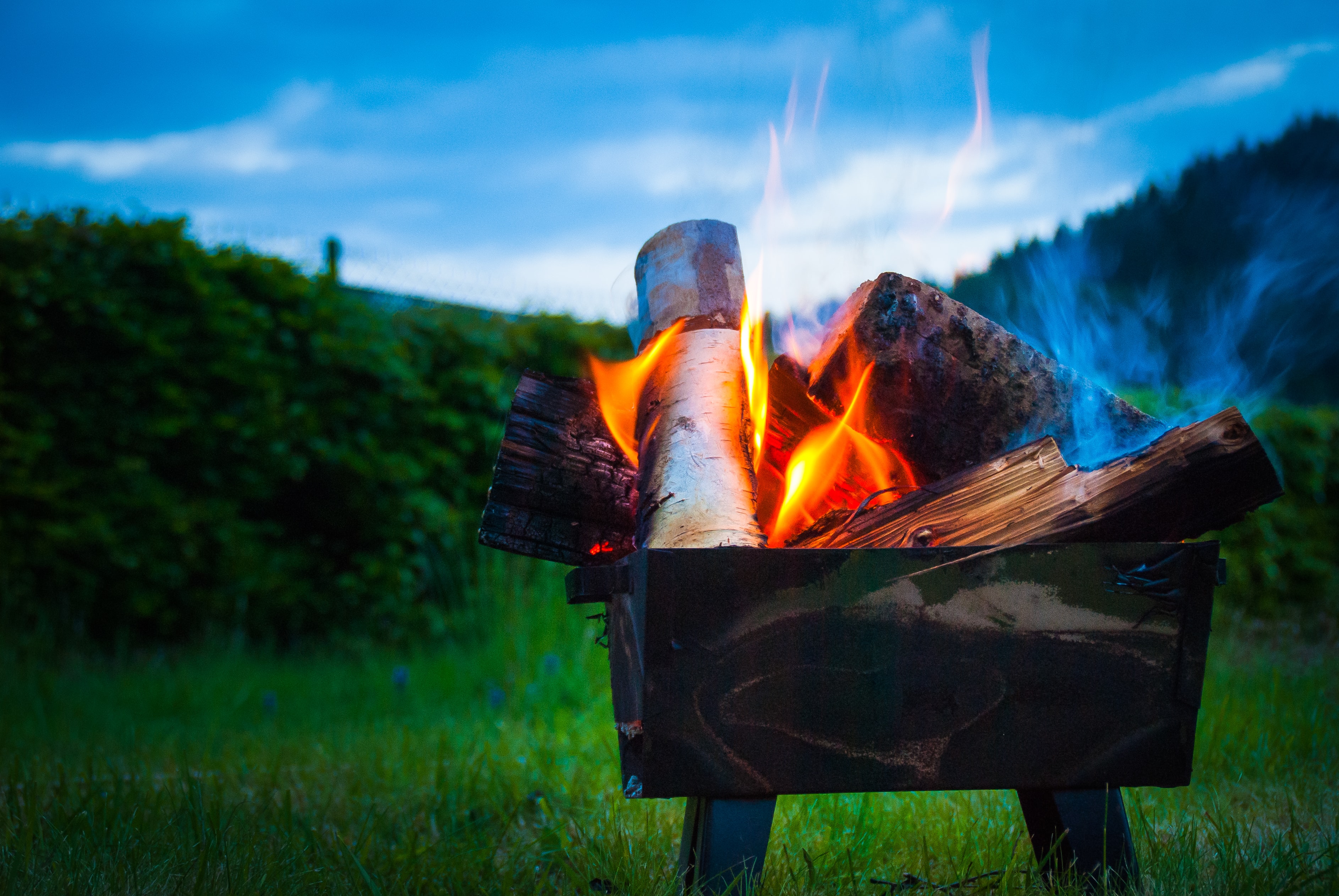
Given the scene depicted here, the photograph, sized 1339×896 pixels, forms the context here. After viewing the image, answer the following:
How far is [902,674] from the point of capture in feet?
4.34

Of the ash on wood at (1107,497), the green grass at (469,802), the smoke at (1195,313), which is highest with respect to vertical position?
the smoke at (1195,313)

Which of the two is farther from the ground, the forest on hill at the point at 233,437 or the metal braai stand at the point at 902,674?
the forest on hill at the point at 233,437

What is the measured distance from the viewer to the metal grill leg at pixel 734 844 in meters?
1.32

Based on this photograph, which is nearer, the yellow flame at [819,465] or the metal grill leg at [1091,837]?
the metal grill leg at [1091,837]

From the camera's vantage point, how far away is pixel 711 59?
2168mm

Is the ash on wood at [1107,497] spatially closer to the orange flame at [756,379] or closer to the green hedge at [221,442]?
the orange flame at [756,379]

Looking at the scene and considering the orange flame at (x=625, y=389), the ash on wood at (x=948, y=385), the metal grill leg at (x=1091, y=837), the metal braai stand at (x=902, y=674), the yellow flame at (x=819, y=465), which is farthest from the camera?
the orange flame at (x=625, y=389)

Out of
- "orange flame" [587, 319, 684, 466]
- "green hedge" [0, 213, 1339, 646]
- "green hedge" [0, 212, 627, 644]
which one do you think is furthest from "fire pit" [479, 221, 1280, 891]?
"green hedge" [0, 213, 1339, 646]

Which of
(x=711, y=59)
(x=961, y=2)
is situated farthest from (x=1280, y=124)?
(x=711, y=59)

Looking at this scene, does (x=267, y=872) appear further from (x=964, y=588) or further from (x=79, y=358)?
(x=79, y=358)

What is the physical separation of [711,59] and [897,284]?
0.88 meters

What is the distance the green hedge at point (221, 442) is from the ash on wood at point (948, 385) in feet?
10.4

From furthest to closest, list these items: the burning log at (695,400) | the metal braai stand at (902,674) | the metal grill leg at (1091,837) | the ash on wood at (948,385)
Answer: the ash on wood at (948,385), the burning log at (695,400), the metal grill leg at (1091,837), the metal braai stand at (902,674)

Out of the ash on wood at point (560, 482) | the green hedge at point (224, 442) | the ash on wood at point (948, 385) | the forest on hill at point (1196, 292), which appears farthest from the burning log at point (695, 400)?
the green hedge at point (224, 442)
